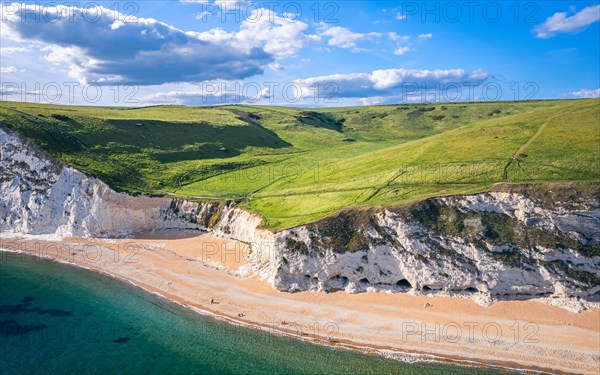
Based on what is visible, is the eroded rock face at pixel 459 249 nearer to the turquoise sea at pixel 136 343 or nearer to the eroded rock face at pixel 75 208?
the turquoise sea at pixel 136 343

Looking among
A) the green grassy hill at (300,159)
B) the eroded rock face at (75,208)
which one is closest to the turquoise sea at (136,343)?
the green grassy hill at (300,159)

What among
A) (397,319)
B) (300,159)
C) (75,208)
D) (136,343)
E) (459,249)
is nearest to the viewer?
(136,343)

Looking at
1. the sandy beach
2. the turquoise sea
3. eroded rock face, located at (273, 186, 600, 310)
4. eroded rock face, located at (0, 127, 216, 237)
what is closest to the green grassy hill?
eroded rock face, located at (0, 127, 216, 237)

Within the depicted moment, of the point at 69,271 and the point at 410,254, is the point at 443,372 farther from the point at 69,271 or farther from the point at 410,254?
the point at 69,271

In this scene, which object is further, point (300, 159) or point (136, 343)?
point (300, 159)

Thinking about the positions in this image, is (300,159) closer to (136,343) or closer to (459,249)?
(459,249)

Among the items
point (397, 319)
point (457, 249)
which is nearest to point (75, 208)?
point (397, 319)
